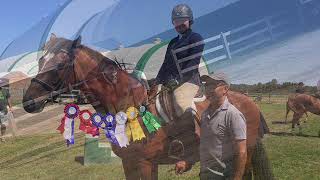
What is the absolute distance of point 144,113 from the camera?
175 inches

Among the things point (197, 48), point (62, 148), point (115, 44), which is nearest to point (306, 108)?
point (197, 48)

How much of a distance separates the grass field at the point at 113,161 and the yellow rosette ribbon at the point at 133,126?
1.34ft

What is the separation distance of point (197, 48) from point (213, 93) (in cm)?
75

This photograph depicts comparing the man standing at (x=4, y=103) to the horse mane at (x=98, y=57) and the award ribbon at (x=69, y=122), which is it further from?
the horse mane at (x=98, y=57)

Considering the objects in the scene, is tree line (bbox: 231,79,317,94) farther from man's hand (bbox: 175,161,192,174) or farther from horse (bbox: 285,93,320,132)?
man's hand (bbox: 175,161,192,174)

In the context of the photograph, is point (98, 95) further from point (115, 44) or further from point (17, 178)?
point (17, 178)

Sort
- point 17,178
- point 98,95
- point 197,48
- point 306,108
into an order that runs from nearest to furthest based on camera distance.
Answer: point 197,48 < point 306,108 < point 98,95 < point 17,178

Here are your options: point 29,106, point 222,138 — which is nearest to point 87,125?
point 29,106

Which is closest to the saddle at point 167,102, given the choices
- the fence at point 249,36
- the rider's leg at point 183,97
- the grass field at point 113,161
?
the rider's leg at point 183,97

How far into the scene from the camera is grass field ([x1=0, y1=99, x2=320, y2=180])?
4.33 meters

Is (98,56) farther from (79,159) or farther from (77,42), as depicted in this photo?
(79,159)

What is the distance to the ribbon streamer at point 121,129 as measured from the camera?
427cm

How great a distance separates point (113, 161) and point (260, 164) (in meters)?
1.83

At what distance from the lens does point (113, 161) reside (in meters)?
5.84
